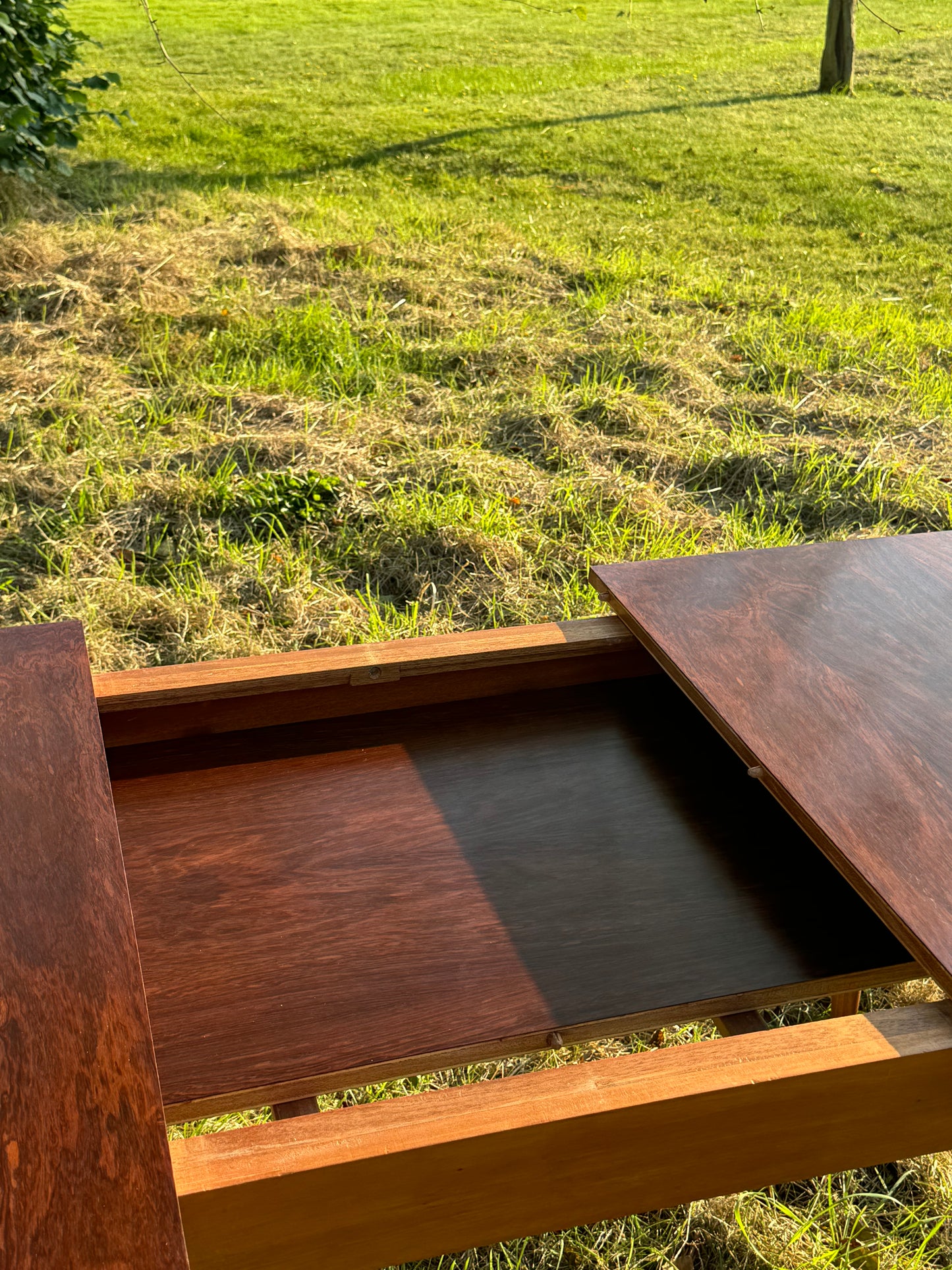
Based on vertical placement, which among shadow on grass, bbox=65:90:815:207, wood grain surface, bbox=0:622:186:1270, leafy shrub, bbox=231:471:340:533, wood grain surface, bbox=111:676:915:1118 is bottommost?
leafy shrub, bbox=231:471:340:533

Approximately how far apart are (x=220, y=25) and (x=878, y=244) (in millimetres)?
9856

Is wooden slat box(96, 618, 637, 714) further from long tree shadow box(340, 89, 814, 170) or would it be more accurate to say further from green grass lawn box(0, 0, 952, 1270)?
long tree shadow box(340, 89, 814, 170)

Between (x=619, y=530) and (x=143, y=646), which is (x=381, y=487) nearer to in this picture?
(x=619, y=530)

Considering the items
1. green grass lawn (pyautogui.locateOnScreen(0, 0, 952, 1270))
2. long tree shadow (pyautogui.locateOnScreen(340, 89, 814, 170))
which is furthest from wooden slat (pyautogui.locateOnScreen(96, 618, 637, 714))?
long tree shadow (pyautogui.locateOnScreen(340, 89, 814, 170))

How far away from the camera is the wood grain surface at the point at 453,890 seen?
1.34 metres

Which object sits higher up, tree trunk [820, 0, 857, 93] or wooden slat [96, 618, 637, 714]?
tree trunk [820, 0, 857, 93]

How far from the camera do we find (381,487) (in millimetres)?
3467

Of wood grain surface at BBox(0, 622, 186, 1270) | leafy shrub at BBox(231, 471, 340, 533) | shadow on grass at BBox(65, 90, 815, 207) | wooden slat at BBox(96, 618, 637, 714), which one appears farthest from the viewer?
shadow on grass at BBox(65, 90, 815, 207)

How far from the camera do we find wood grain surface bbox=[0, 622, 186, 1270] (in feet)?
2.85

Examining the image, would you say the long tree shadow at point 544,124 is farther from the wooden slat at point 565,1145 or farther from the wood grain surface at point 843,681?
the wooden slat at point 565,1145

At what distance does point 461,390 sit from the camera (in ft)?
14.0

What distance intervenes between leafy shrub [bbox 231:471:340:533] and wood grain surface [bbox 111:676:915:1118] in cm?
159

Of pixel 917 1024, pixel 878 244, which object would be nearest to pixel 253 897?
pixel 917 1024

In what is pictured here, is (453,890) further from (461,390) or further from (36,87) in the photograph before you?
(36,87)
